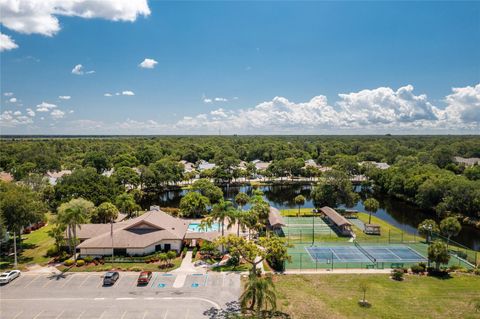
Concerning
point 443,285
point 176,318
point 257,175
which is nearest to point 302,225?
point 443,285

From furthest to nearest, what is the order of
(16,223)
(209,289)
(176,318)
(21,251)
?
(21,251) → (16,223) → (209,289) → (176,318)

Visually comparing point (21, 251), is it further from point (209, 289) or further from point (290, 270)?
point (290, 270)

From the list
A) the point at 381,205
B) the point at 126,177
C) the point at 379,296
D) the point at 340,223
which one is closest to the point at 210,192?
the point at 126,177

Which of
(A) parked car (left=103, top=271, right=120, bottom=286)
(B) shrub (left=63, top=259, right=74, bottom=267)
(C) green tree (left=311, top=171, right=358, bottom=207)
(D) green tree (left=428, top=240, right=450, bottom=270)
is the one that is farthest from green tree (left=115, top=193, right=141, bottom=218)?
(D) green tree (left=428, top=240, right=450, bottom=270)

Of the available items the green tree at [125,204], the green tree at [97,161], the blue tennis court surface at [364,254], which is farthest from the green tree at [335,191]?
the green tree at [97,161]

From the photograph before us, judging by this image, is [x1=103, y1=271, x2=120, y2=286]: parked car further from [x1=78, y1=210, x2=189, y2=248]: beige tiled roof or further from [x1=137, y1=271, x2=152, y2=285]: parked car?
[x1=78, y1=210, x2=189, y2=248]: beige tiled roof

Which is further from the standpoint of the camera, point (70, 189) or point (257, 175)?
point (257, 175)

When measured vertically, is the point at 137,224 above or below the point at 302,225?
above
